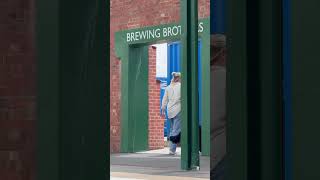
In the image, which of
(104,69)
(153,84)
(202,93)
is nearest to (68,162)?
(104,69)

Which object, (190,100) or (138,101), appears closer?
(190,100)

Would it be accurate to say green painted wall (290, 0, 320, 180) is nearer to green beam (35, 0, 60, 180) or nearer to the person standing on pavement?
green beam (35, 0, 60, 180)

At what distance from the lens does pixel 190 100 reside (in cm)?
850

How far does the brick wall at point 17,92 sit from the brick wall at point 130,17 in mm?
10410

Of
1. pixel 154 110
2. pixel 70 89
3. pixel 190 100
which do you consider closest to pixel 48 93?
pixel 70 89

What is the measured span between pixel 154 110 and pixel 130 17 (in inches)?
88.1

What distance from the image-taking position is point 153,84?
13477mm

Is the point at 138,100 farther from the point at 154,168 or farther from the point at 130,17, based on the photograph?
the point at 154,168

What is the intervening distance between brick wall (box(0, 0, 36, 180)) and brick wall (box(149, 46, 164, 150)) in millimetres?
11642

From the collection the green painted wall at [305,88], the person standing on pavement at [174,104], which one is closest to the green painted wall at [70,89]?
the green painted wall at [305,88]

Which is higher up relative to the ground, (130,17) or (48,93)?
(130,17)

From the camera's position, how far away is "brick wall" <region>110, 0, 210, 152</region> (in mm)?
12242

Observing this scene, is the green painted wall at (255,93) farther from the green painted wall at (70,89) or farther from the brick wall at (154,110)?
the brick wall at (154,110)

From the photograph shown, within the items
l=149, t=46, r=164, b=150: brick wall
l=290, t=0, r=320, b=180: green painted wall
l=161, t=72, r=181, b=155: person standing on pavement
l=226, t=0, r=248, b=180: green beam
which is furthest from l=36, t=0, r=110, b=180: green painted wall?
l=149, t=46, r=164, b=150: brick wall
